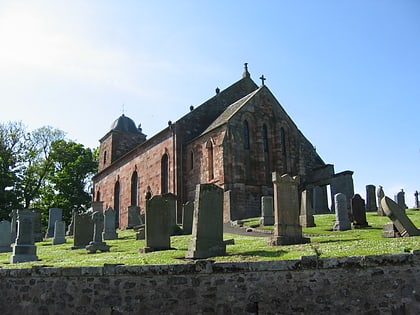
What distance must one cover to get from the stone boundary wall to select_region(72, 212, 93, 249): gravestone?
25.6 feet

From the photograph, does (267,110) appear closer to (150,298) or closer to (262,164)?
(262,164)

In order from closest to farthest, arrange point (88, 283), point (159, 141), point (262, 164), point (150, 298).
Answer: point (150, 298)
point (88, 283)
point (262, 164)
point (159, 141)

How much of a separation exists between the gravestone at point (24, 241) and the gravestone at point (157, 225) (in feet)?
15.1

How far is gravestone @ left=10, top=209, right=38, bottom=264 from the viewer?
14.2 metres

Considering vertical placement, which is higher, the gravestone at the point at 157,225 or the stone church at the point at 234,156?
the stone church at the point at 234,156

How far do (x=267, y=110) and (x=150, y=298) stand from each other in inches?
1003

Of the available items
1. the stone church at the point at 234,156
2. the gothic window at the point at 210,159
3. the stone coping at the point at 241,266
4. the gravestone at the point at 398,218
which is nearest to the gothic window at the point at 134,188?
the stone church at the point at 234,156

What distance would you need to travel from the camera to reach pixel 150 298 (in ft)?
28.0

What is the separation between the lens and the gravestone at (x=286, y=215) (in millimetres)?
11875

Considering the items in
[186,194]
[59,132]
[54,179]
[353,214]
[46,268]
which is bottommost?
[46,268]

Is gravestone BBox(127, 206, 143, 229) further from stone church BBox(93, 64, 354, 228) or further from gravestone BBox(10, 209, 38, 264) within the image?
gravestone BBox(10, 209, 38, 264)

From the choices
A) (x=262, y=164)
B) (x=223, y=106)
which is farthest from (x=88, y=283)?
(x=223, y=106)

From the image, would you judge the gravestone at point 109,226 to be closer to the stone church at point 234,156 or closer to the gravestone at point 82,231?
the gravestone at point 82,231

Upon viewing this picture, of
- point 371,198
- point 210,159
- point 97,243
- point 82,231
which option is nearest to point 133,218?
point 210,159
